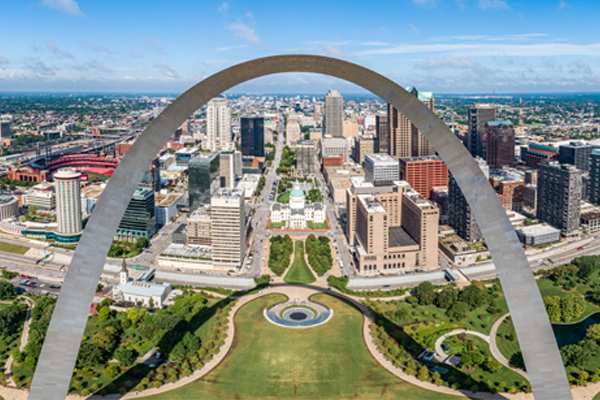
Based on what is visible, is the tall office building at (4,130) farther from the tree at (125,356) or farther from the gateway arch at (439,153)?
the gateway arch at (439,153)

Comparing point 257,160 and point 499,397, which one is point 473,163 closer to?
point 499,397

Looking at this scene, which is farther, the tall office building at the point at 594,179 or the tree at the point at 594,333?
the tall office building at the point at 594,179

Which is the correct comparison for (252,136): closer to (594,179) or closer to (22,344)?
(594,179)

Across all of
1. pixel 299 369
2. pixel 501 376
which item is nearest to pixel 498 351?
pixel 501 376

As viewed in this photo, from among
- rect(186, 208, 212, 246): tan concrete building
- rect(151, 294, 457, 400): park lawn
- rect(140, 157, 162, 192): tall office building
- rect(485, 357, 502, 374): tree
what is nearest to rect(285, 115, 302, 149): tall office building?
rect(140, 157, 162, 192): tall office building

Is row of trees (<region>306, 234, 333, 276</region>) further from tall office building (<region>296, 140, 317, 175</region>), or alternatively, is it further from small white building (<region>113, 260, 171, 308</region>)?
tall office building (<region>296, 140, 317, 175</region>)

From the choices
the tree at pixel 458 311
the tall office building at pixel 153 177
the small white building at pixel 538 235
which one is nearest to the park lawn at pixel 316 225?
the small white building at pixel 538 235

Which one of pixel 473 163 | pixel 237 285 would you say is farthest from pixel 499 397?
pixel 237 285
